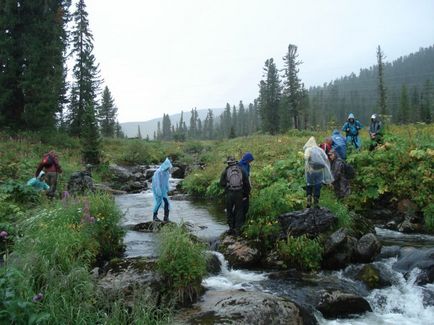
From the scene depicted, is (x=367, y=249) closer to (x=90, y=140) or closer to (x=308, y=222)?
(x=308, y=222)

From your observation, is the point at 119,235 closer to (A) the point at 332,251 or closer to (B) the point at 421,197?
(A) the point at 332,251

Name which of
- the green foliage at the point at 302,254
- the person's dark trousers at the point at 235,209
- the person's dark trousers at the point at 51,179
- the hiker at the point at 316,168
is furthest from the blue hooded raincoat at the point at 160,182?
the person's dark trousers at the point at 51,179

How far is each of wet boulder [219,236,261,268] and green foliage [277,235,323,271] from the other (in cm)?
70

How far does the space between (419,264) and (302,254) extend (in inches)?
99.8

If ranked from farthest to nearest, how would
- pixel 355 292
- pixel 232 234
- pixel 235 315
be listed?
pixel 232 234 < pixel 355 292 < pixel 235 315

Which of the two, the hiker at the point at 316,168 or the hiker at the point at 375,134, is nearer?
the hiker at the point at 316,168

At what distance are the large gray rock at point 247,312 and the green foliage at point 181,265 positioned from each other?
348 millimetres

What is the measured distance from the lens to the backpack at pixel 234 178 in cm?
1061

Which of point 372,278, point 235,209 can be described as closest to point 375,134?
point 235,209

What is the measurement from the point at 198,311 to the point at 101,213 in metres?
3.79

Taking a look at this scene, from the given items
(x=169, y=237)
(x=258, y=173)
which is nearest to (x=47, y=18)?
(x=258, y=173)

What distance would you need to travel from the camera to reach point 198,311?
263 inches

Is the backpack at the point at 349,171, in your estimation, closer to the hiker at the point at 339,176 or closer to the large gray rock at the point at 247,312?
the hiker at the point at 339,176

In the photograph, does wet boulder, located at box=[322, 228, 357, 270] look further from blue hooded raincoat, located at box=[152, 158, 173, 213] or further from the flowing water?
blue hooded raincoat, located at box=[152, 158, 173, 213]
